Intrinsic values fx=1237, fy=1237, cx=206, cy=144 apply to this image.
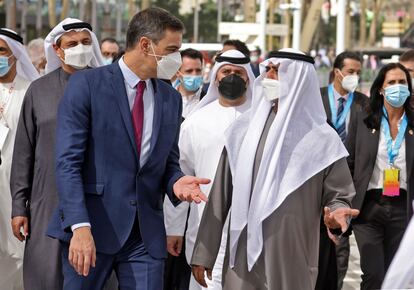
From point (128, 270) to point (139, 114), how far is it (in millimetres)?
693

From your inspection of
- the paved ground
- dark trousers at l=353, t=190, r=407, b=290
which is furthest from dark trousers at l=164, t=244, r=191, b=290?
the paved ground

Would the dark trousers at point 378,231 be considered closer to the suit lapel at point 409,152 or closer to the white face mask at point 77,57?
the suit lapel at point 409,152

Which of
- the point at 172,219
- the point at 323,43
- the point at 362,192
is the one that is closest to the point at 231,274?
the point at 172,219

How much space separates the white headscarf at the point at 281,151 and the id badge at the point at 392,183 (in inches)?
74.8

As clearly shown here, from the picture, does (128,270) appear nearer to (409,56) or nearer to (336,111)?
(336,111)

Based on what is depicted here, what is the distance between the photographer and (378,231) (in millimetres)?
8070

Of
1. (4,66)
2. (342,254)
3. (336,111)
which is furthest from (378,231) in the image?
(4,66)

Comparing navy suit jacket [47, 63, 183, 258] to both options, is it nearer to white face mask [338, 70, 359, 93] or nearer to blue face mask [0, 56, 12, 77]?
blue face mask [0, 56, 12, 77]

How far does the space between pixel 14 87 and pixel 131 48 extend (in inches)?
92.2

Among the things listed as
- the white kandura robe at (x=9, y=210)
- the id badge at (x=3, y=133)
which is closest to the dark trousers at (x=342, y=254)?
the white kandura robe at (x=9, y=210)

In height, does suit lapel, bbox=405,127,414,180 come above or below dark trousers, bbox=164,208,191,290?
above

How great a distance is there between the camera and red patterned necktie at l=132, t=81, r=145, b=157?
5463 millimetres

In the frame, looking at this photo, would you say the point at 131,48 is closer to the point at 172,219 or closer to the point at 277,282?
the point at 277,282

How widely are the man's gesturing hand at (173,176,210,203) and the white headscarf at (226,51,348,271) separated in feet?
2.14
